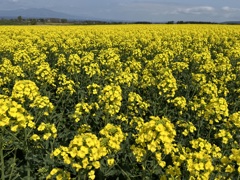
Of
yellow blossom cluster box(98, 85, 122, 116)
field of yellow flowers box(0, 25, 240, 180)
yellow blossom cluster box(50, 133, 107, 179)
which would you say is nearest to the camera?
yellow blossom cluster box(50, 133, 107, 179)

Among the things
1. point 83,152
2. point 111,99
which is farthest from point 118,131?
point 111,99

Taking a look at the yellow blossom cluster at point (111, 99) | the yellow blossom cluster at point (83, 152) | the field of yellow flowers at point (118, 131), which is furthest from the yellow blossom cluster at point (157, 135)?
the yellow blossom cluster at point (111, 99)

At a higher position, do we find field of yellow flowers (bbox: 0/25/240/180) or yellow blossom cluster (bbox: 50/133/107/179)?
yellow blossom cluster (bbox: 50/133/107/179)

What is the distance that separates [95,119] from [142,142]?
2.56m

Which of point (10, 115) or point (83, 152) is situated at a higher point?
point (10, 115)

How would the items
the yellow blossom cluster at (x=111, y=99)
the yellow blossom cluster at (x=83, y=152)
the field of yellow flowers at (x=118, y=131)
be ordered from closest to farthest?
1. the yellow blossom cluster at (x=83, y=152)
2. the field of yellow flowers at (x=118, y=131)
3. the yellow blossom cluster at (x=111, y=99)

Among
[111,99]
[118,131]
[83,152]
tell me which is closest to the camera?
[83,152]

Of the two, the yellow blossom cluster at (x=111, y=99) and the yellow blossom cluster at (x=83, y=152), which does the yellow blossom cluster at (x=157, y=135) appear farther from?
the yellow blossom cluster at (x=111, y=99)

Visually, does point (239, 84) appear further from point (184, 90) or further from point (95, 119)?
point (95, 119)

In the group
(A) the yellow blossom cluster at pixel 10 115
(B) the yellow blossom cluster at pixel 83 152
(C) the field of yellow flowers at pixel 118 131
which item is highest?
(A) the yellow blossom cluster at pixel 10 115

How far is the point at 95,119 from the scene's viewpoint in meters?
6.20

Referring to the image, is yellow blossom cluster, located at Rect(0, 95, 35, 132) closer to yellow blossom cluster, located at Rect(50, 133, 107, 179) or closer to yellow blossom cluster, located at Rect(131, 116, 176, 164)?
yellow blossom cluster, located at Rect(50, 133, 107, 179)

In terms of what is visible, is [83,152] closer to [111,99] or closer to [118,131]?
[118,131]

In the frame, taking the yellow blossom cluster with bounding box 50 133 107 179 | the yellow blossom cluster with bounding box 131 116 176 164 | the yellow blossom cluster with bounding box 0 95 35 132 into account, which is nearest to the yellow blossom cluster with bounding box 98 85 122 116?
the yellow blossom cluster with bounding box 131 116 176 164
